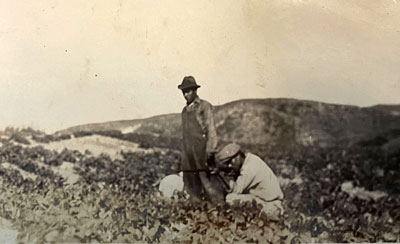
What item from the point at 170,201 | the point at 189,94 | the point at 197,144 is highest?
the point at 189,94

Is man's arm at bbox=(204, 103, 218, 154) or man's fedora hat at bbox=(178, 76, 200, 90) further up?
man's fedora hat at bbox=(178, 76, 200, 90)

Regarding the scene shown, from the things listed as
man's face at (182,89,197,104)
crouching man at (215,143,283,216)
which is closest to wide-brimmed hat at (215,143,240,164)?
crouching man at (215,143,283,216)

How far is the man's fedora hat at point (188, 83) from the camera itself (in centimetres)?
115

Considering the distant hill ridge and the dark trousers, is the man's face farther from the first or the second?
the dark trousers

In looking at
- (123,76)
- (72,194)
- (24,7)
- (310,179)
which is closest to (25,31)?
(24,7)

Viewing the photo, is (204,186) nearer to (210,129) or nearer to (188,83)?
(210,129)

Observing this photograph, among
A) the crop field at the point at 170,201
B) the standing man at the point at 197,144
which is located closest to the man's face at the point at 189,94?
the standing man at the point at 197,144

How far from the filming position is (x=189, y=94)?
115 centimetres

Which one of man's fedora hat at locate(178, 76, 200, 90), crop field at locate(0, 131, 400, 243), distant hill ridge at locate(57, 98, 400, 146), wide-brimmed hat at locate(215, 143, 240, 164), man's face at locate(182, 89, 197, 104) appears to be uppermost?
man's fedora hat at locate(178, 76, 200, 90)

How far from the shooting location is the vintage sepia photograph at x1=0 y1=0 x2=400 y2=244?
1114 mm

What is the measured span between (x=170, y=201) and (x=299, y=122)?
1.15ft

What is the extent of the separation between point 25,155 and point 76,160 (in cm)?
12

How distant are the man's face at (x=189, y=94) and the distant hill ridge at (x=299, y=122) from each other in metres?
0.06

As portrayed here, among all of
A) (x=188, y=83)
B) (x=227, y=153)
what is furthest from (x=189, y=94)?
(x=227, y=153)
